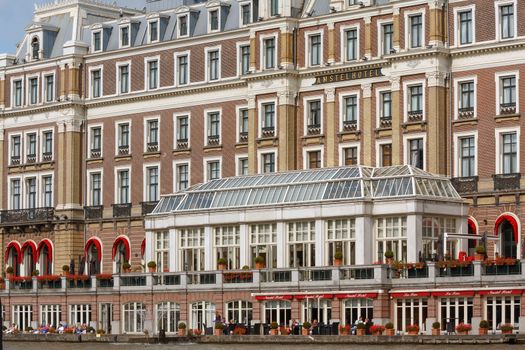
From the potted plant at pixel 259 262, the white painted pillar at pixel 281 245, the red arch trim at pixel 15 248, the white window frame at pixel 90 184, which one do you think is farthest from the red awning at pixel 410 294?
the red arch trim at pixel 15 248

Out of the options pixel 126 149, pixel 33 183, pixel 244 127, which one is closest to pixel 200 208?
pixel 244 127

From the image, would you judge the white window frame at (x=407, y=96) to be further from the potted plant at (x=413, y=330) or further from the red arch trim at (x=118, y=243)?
the red arch trim at (x=118, y=243)

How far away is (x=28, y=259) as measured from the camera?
128 m

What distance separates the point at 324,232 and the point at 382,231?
3.90m

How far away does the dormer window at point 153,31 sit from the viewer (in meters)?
123

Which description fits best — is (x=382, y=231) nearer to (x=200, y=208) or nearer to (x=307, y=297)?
(x=307, y=297)

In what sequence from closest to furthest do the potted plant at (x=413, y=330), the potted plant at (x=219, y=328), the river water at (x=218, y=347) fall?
the river water at (x=218, y=347)
the potted plant at (x=413, y=330)
the potted plant at (x=219, y=328)

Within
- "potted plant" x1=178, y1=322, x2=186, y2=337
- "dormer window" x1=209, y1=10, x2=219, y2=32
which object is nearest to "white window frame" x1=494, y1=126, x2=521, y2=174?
"potted plant" x1=178, y1=322, x2=186, y2=337

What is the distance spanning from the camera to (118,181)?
12394 centimetres

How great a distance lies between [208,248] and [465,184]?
17.7 meters

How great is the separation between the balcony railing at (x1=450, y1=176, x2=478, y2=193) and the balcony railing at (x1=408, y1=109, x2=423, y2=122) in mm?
4652

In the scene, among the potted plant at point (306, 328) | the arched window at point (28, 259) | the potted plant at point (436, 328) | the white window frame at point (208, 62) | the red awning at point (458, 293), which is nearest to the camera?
the potted plant at point (436, 328)

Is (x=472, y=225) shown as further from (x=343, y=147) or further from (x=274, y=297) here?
(x=274, y=297)

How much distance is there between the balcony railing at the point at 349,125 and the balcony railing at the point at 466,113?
8.68 m
